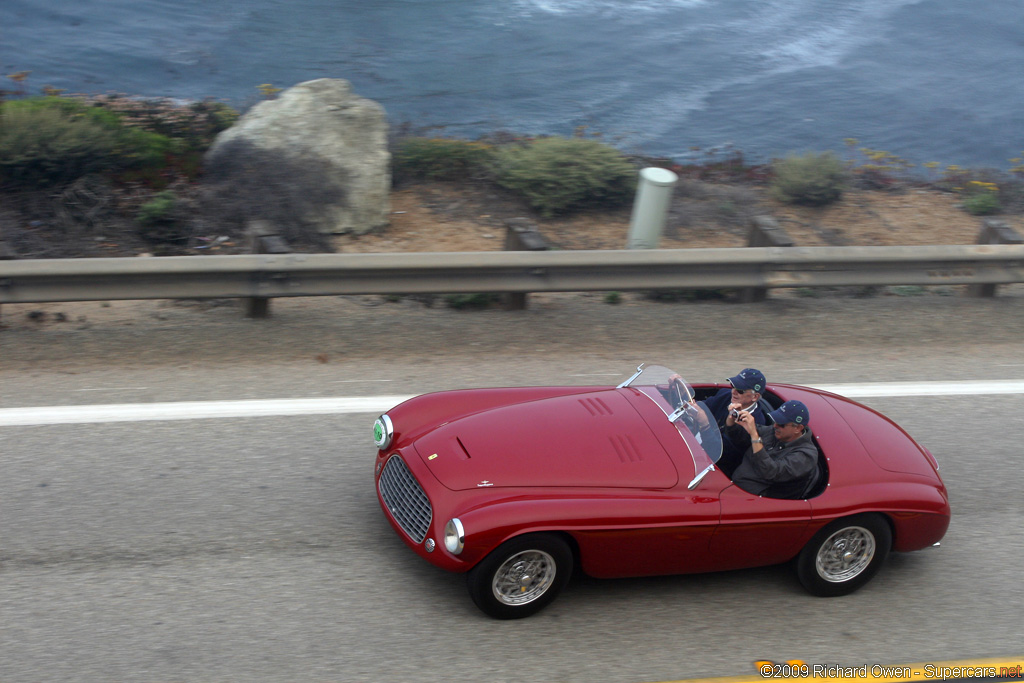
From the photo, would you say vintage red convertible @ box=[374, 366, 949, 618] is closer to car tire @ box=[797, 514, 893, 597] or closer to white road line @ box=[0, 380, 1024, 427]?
car tire @ box=[797, 514, 893, 597]

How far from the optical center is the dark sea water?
1557 centimetres

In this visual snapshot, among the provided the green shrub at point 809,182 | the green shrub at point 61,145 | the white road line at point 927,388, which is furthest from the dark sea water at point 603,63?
the white road line at point 927,388

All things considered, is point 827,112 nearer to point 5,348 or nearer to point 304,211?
point 304,211

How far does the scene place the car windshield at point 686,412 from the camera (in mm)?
4633

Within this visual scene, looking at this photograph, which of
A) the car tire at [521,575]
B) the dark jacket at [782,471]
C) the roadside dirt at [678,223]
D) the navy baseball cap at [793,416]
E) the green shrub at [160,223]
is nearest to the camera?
the car tire at [521,575]

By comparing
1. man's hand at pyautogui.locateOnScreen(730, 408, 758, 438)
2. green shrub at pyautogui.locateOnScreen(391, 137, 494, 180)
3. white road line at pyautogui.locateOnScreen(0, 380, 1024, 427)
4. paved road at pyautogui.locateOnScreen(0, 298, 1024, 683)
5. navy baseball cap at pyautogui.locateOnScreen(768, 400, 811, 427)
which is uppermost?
navy baseball cap at pyautogui.locateOnScreen(768, 400, 811, 427)

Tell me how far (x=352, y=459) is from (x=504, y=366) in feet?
6.05

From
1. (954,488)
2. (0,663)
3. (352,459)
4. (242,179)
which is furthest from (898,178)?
(0,663)

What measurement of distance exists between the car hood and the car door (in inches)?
12.8

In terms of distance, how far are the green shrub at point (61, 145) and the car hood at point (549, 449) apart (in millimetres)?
6373

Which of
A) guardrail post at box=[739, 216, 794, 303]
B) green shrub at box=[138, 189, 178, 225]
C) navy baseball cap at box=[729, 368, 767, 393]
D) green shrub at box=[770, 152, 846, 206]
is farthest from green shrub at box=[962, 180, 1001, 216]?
green shrub at box=[138, 189, 178, 225]

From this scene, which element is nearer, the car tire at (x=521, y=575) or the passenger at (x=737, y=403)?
the car tire at (x=521, y=575)

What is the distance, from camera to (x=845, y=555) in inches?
185

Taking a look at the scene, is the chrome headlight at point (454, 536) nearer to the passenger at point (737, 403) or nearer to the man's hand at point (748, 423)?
the passenger at point (737, 403)
